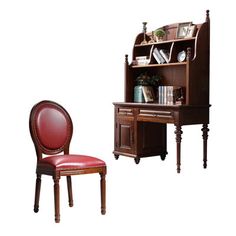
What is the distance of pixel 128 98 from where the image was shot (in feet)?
22.0

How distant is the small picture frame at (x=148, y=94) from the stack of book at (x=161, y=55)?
44 cm

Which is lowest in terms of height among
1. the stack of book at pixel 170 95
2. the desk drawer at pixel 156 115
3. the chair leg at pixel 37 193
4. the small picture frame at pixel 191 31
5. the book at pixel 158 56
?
the chair leg at pixel 37 193

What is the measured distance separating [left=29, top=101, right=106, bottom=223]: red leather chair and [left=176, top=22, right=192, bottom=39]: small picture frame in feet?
7.85

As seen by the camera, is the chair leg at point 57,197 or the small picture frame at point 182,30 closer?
the chair leg at point 57,197

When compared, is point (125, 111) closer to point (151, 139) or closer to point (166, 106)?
point (151, 139)

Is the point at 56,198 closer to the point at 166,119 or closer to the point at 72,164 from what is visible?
the point at 72,164

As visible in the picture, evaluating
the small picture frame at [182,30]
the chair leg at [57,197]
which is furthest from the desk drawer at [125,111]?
the chair leg at [57,197]

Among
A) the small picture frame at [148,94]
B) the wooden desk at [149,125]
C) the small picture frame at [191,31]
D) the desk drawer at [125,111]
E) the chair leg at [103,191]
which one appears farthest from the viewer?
the small picture frame at [148,94]

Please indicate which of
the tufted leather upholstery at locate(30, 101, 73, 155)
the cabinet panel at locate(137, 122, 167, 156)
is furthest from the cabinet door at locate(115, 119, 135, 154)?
the tufted leather upholstery at locate(30, 101, 73, 155)

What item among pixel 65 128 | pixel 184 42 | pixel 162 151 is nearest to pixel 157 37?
pixel 184 42

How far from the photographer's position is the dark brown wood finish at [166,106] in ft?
18.7

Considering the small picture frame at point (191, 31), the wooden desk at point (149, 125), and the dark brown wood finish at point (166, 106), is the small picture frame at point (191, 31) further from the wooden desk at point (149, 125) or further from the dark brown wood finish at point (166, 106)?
the wooden desk at point (149, 125)

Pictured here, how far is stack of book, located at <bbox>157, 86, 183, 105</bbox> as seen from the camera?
5.97 meters

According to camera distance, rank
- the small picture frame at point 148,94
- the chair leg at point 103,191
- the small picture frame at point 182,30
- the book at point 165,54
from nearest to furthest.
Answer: the chair leg at point 103,191
the small picture frame at point 182,30
the book at point 165,54
the small picture frame at point 148,94
